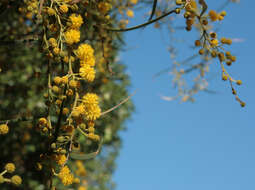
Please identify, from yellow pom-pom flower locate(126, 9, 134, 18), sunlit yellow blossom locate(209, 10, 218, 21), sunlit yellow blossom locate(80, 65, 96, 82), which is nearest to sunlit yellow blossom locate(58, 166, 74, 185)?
sunlit yellow blossom locate(80, 65, 96, 82)

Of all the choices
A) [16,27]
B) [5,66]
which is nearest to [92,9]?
[5,66]

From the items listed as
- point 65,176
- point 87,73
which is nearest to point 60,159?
point 65,176

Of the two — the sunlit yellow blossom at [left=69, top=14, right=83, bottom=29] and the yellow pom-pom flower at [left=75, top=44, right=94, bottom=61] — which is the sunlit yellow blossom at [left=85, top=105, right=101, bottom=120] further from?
the sunlit yellow blossom at [left=69, top=14, right=83, bottom=29]

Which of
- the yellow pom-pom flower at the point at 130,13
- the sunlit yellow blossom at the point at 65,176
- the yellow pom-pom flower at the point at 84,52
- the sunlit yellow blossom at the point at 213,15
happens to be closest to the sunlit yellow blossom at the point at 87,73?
the yellow pom-pom flower at the point at 84,52

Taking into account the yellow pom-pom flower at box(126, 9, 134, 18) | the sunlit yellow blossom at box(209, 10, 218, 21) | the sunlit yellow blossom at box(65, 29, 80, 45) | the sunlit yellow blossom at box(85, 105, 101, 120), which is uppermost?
the yellow pom-pom flower at box(126, 9, 134, 18)

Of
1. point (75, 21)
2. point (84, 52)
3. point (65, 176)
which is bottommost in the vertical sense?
point (65, 176)

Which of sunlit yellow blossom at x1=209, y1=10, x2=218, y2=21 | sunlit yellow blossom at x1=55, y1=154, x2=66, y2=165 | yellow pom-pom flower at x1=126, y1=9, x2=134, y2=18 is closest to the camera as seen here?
sunlit yellow blossom at x1=55, y1=154, x2=66, y2=165

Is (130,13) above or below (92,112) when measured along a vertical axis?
above

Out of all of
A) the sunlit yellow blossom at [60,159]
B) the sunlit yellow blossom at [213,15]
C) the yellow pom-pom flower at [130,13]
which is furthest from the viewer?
the yellow pom-pom flower at [130,13]

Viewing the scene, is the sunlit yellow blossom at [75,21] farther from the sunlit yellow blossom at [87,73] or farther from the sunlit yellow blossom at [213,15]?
the sunlit yellow blossom at [213,15]

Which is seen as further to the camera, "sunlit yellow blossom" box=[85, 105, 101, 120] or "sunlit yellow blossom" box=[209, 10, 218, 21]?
"sunlit yellow blossom" box=[209, 10, 218, 21]

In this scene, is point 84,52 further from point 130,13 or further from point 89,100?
point 130,13

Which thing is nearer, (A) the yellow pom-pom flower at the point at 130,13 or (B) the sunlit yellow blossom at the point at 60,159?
(B) the sunlit yellow blossom at the point at 60,159

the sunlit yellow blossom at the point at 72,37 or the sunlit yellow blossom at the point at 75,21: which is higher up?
the sunlit yellow blossom at the point at 75,21
